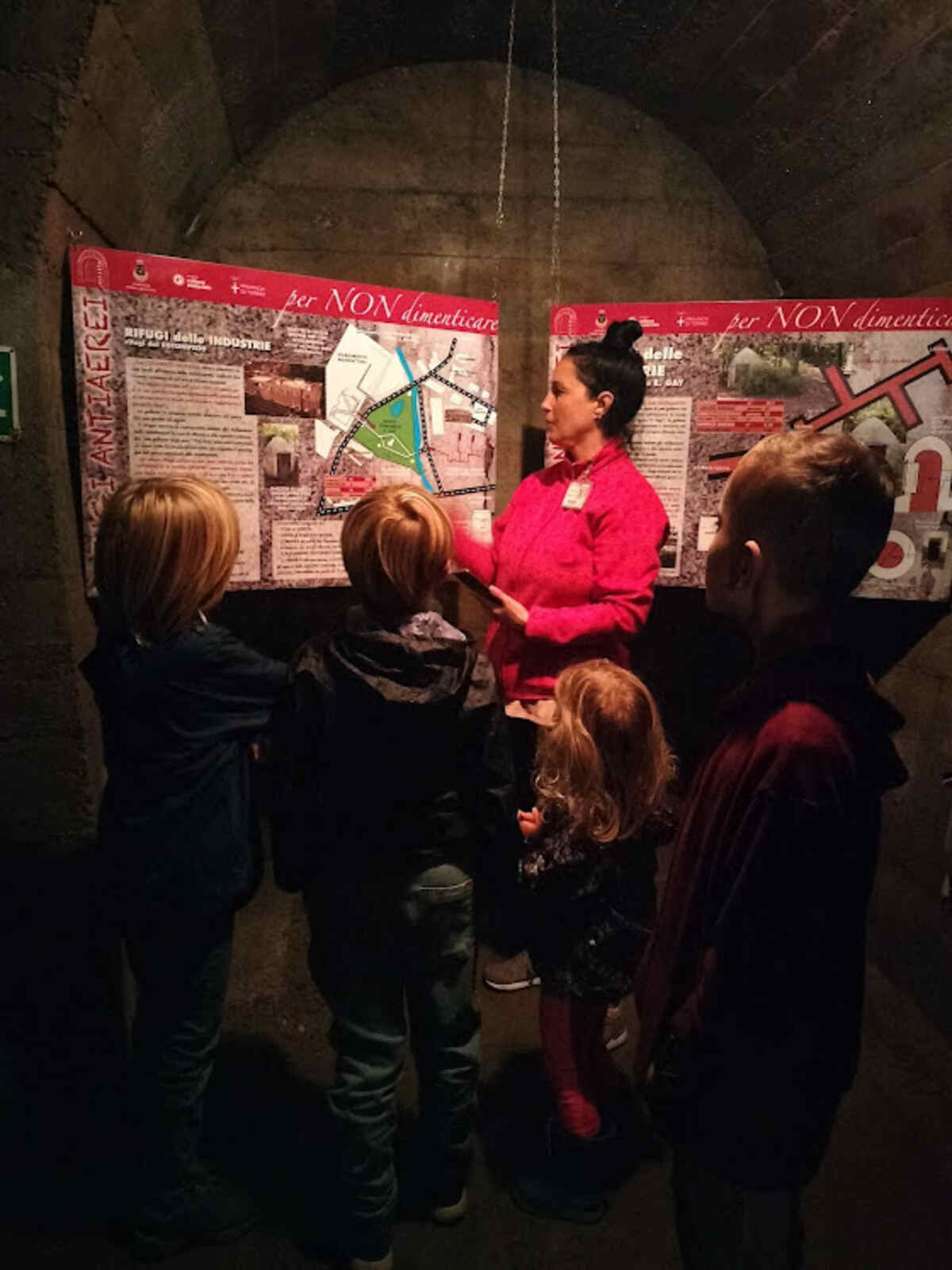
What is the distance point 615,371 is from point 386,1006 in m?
2.12

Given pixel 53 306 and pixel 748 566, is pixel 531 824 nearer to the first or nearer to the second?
pixel 748 566

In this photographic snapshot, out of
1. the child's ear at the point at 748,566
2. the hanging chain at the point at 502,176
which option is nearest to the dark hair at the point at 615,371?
the hanging chain at the point at 502,176

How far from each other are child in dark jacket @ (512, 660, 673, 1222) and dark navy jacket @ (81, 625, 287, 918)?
71cm

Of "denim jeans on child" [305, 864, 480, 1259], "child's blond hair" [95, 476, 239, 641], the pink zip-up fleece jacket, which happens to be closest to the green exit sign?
"child's blond hair" [95, 476, 239, 641]

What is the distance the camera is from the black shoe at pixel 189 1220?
190 cm

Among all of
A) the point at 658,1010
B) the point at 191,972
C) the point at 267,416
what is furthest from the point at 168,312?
the point at 658,1010

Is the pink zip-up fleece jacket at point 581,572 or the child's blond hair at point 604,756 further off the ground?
the pink zip-up fleece jacket at point 581,572

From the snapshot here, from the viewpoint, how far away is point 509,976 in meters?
2.99

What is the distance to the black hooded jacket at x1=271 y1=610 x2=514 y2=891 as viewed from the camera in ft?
5.41

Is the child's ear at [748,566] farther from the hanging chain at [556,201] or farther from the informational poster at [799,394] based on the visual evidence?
the hanging chain at [556,201]

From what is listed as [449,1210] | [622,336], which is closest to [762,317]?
[622,336]

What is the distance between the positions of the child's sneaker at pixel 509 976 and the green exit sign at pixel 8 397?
2.38 metres

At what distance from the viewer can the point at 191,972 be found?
72.7 inches

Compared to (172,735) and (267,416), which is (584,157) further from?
(172,735)
